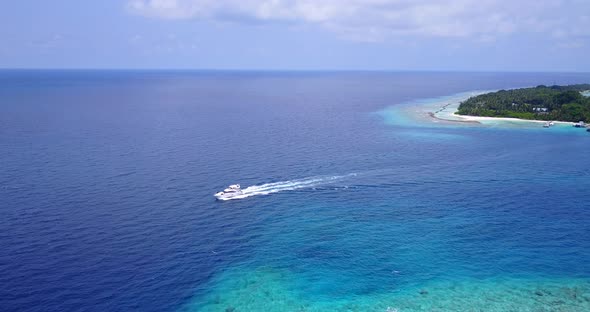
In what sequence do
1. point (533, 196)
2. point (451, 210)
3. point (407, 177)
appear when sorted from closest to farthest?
point (451, 210)
point (533, 196)
point (407, 177)

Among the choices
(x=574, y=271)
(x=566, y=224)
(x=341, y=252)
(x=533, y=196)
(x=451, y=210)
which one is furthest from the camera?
(x=533, y=196)

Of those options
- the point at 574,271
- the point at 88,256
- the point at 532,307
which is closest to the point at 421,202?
the point at 574,271

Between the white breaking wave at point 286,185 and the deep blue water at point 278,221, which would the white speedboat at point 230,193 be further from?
the deep blue water at point 278,221

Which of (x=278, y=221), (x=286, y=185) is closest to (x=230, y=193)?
(x=286, y=185)

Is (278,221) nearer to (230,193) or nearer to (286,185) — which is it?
(230,193)

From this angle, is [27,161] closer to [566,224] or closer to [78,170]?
[78,170]

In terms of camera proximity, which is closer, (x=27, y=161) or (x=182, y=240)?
(x=182, y=240)
